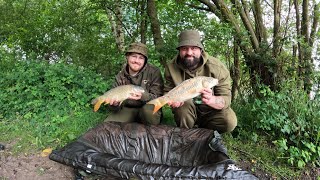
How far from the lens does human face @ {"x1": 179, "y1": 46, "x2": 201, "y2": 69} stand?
3.29 metres

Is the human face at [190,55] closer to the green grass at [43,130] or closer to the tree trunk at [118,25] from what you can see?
the green grass at [43,130]

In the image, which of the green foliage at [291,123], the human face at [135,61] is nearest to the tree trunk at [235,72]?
the green foliage at [291,123]

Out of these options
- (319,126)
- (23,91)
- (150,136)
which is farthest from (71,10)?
(319,126)

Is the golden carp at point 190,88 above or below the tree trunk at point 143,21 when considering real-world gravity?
below

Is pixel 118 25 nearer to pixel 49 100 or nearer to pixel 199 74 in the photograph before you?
pixel 49 100

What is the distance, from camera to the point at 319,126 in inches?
132

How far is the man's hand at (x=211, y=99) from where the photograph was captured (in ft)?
9.34

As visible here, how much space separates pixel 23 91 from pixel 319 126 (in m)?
4.28

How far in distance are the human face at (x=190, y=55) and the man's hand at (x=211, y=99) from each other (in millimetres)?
494

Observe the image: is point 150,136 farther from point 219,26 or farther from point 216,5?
point 216,5

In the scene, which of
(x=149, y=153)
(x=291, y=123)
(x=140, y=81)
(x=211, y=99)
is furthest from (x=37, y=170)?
(x=291, y=123)

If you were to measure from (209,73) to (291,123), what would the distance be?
111 cm

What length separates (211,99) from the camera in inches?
116

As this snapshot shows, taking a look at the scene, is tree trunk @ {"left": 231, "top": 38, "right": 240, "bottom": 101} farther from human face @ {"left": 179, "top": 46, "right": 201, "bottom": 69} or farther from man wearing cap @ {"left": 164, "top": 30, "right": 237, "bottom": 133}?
human face @ {"left": 179, "top": 46, "right": 201, "bottom": 69}
